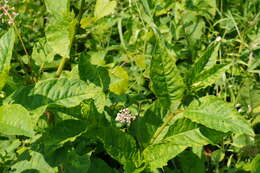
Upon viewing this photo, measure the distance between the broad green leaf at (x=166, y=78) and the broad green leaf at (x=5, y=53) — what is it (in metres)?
0.50

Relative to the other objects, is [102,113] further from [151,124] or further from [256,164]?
[256,164]

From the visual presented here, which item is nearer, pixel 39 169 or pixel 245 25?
pixel 39 169

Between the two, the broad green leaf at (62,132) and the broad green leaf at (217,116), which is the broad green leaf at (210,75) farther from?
the broad green leaf at (62,132)

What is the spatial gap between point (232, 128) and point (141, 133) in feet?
1.30

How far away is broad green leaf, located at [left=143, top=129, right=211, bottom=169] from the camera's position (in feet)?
4.94

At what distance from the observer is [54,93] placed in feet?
4.60

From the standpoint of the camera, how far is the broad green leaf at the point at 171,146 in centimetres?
151

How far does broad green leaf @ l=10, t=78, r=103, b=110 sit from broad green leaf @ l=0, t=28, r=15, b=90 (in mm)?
77

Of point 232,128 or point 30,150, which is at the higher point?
point 232,128

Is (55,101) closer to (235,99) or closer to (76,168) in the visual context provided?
(76,168)

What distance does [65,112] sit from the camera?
1.49 metres

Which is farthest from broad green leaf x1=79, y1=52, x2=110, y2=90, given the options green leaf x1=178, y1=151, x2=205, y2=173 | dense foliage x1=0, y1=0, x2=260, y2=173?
green leaf x1=178, y1=151, x2=205, y2=173

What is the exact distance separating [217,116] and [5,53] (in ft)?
2.53

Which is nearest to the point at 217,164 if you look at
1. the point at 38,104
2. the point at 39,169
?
the point at 39,169
